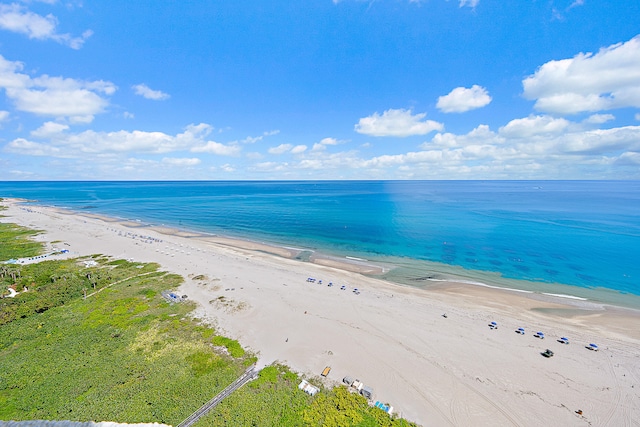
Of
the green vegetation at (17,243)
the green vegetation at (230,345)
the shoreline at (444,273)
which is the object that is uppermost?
the green vegetation at (17,243)

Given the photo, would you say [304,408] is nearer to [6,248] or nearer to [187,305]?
[187,305]

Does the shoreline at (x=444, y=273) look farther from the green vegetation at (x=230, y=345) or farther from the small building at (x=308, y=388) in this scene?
the green vegetation at (x=230, y=345)

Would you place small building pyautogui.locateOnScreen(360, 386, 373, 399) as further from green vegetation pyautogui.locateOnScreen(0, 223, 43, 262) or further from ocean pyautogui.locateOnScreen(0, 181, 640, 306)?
green vegetation pyautogui.locateOnScreen(0, 223, 43, 262)

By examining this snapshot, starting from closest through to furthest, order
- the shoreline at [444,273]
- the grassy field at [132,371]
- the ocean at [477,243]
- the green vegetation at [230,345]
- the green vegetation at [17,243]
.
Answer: the grassy field at [132,371] < the green vegetation at [230,345] < the shoreline at [444,273] < the ocean at [477,243] < the green vegetation at [17,243]

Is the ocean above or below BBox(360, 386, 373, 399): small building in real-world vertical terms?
above

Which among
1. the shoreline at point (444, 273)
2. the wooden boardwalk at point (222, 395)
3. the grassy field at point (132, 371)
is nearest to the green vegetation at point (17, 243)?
the grassy field at point (132, 371)

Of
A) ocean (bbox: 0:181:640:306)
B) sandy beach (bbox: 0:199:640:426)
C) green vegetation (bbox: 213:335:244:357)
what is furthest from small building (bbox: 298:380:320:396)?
ocean (bbox: 0:181:640:306)
